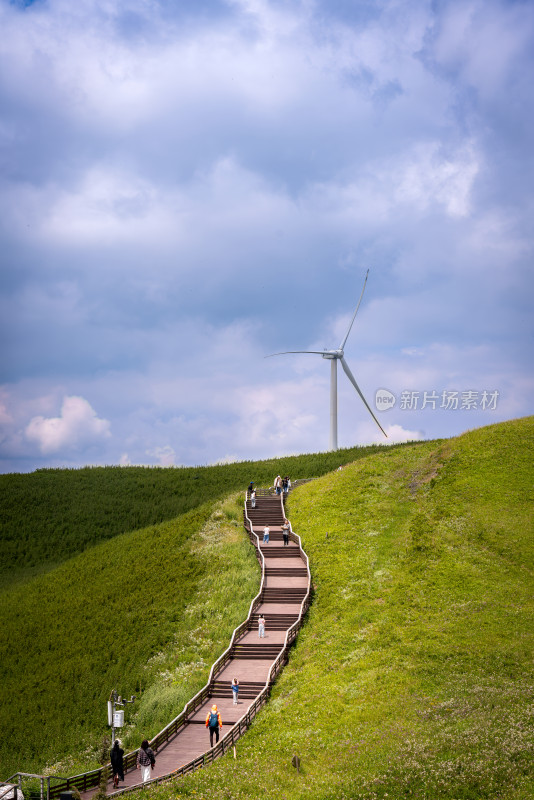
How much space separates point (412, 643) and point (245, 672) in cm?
947

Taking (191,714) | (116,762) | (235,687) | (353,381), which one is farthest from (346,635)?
(353,381)

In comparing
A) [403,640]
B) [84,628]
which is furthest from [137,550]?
[403,640]

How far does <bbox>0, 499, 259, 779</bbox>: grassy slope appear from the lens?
42.7m

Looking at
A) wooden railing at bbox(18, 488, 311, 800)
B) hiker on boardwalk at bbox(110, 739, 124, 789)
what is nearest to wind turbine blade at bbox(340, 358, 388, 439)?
wooden railing at bbox(18, 488, 311, 800)

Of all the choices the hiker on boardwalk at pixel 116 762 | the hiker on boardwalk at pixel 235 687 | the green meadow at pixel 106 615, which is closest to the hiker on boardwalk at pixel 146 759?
the hiker on boardwalk at pixel 116 762

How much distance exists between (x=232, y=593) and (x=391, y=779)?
2767 centimetres

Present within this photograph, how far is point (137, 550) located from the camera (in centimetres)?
6825

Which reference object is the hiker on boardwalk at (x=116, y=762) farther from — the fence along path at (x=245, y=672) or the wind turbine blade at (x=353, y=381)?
the wind turbine blade at (x=353, y=381)

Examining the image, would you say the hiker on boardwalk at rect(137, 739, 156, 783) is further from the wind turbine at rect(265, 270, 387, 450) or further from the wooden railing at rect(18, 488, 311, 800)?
the wind turbine at rect(265, 270, 387, 450)

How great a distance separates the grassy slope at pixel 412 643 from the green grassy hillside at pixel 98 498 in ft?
80.4

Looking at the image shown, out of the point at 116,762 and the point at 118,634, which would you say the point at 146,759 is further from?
the point at 118,634

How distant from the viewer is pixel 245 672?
139ft

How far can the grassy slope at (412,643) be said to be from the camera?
2750cm

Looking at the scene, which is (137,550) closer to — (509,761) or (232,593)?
(232,593)
